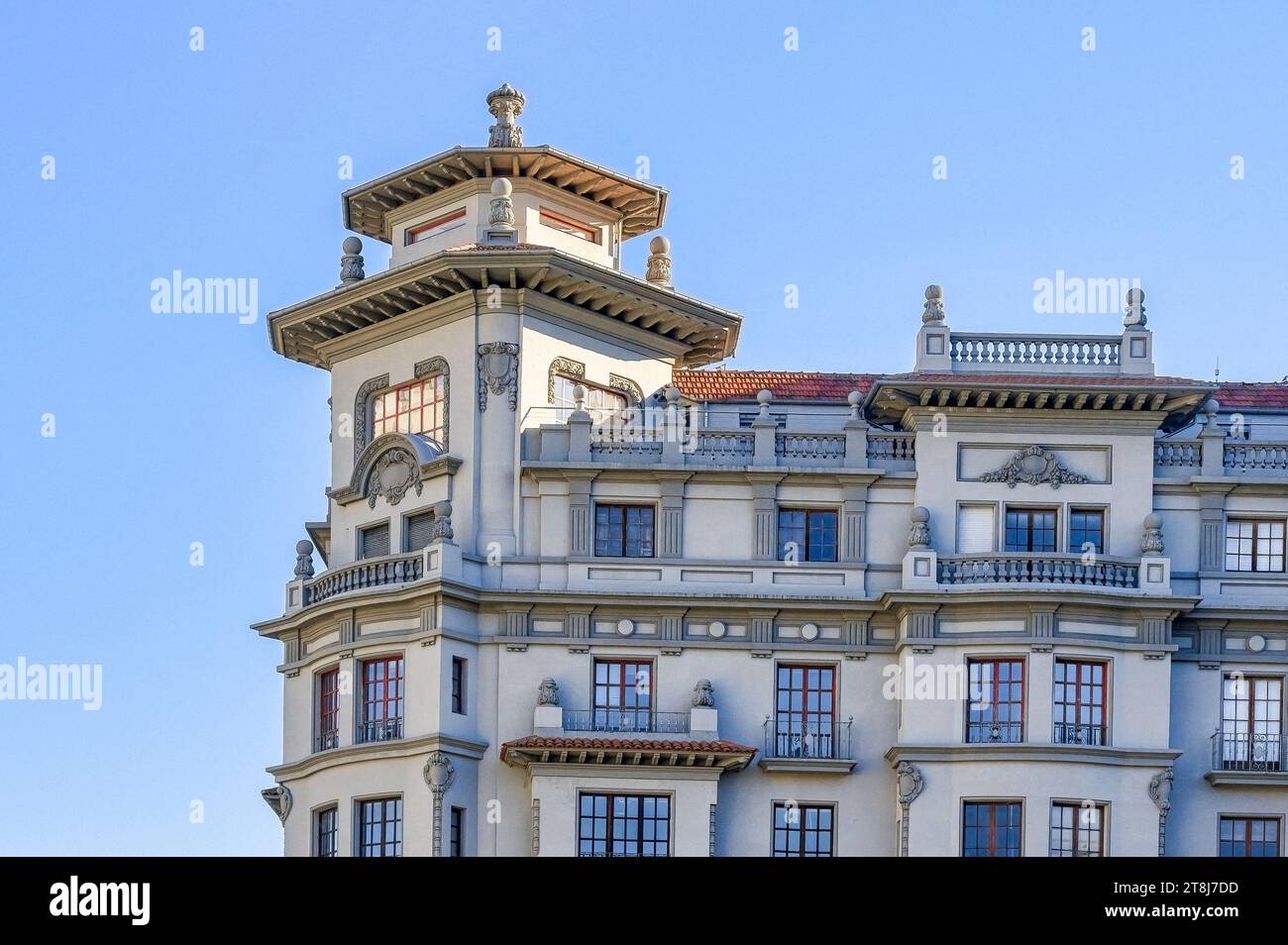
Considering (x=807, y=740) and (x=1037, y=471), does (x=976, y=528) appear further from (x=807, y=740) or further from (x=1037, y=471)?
(x=807, y=740)

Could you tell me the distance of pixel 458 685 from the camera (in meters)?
57.0

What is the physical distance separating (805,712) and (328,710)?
10.7m

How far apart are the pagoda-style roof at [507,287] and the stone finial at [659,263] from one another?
82.5 inches

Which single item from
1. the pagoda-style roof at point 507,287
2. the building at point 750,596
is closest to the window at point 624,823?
the building at point 750,596

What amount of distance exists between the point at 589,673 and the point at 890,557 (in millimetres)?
7377

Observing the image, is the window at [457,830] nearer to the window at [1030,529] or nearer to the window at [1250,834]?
the window at [1030,529]

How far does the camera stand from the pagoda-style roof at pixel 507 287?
58719mm

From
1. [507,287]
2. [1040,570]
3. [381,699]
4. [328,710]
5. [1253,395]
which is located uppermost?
[507,287]

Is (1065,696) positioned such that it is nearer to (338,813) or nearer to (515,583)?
(515,583)

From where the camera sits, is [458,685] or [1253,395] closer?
[458,685]

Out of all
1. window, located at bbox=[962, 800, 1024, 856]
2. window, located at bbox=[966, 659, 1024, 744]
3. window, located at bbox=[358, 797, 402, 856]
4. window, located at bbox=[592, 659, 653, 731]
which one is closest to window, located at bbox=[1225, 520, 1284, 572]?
window, located at bbox=[966, 659, 1024, 744]

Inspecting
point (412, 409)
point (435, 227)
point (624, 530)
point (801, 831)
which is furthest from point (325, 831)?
point (435, 227)
